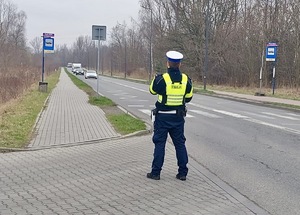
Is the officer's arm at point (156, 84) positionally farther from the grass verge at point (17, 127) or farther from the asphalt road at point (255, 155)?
the grass verge at point (17, 127)

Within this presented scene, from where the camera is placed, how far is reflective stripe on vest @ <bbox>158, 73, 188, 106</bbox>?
5895mm

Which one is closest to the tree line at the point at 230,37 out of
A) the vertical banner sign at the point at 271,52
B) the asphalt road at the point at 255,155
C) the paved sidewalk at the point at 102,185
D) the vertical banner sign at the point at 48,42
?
the vertical banner sign at the point at 271,52

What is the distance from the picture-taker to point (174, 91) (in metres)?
5.94

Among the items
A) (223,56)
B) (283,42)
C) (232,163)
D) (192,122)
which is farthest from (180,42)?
(232,163)

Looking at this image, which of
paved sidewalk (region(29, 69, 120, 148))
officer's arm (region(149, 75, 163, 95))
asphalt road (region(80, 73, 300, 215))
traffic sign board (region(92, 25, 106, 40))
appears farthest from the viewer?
traffic sign board (region(92, 25, 106, 40))

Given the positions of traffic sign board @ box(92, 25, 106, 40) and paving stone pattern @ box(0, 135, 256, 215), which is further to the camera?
traffic sign board @ box(92, 25, 106, 40)

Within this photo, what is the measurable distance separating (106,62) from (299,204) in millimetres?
112192

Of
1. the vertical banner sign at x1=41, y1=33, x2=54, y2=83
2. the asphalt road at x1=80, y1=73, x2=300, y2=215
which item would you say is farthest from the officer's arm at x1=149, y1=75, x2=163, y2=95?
the vertical banner sign at x1=41, y1=33, x2=54, y2=83

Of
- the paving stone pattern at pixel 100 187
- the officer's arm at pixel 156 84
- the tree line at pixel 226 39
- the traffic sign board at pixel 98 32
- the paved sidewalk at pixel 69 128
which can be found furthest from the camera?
the tree line at pixel 226 39

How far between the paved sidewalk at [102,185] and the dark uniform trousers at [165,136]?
23cm

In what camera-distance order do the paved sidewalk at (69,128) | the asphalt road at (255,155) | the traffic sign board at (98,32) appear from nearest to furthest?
1. the asphalt road at (255,155)
2. the paved sidewalk at (69,128)
3. the traffic sign board at (98,32)

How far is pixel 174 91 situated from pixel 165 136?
0.71 metres

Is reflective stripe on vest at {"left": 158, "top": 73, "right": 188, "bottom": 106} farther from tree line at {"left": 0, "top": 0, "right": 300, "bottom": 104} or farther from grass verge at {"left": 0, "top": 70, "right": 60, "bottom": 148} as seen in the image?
tree line at {"left": 0, "top": 0, "right": 300, "bottom": 104}

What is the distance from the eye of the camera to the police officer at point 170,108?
19.4 feet
